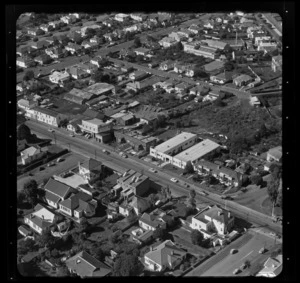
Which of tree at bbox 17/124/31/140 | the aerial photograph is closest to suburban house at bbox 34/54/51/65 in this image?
the aerial photograph

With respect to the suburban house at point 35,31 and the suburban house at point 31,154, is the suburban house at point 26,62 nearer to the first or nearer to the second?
the suburban house at point 35,31

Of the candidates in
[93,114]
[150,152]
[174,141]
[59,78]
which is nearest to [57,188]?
[150,152]

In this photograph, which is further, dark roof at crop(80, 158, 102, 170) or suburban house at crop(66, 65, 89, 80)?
suburban house at crop(66, 65, 89, 80)

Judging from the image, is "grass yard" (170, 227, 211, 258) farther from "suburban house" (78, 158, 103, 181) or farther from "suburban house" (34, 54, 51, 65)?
"suburban house" (34, 54, 51, 65)
